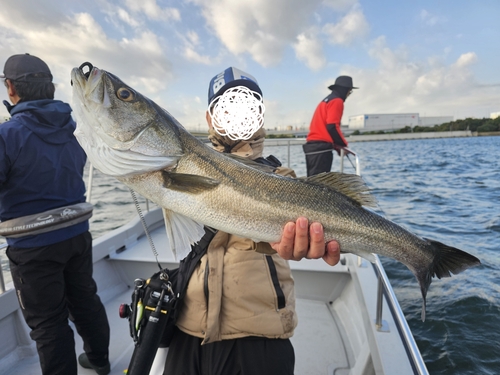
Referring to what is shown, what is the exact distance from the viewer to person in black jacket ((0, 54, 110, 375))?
290 centimetres

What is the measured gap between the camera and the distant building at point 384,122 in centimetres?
11362

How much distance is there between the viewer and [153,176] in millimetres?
1958

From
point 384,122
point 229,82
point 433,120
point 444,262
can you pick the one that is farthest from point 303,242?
point 433,120

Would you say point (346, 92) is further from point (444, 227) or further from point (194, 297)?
point (194, 297)

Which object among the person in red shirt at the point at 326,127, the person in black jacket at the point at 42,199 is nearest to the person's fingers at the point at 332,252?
the person in black jacket at the point at 42,199

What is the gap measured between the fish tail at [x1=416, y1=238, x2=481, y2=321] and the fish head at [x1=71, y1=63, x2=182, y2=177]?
1901 mm

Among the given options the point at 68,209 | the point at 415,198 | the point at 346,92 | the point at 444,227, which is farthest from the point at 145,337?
the point at 415,198

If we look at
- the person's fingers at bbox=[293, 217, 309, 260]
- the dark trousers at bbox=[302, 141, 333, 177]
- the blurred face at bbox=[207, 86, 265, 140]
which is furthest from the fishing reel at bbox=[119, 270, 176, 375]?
Result: the dark trousers at bbox=[302, 141, 333, 177]

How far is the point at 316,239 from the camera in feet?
6.69

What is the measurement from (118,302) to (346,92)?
7104 mm

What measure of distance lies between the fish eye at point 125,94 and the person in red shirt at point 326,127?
21.0 feet

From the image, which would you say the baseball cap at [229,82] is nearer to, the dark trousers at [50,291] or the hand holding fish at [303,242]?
the hand holding fish at [303,242]

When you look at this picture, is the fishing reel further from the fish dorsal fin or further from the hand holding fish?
the fish dorsal fin

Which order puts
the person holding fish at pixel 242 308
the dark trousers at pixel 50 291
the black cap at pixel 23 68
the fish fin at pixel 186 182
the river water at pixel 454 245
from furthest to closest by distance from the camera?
the river water at pixel 454 245 → the black cap at pixel 23 68 → the dark trousers at pixel 50 291 → the person holding fish at pixel 242 308 → the fish fin at pixel 186 182
